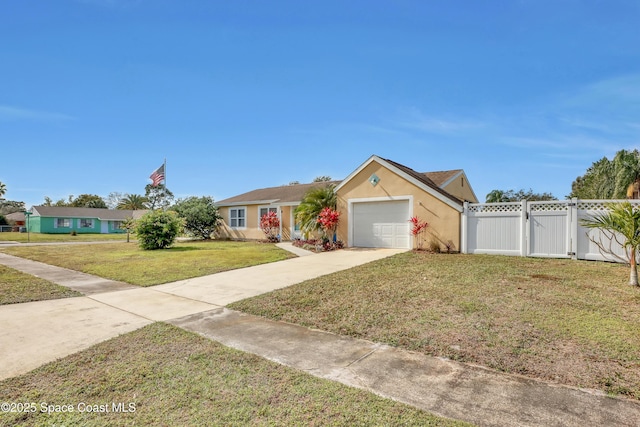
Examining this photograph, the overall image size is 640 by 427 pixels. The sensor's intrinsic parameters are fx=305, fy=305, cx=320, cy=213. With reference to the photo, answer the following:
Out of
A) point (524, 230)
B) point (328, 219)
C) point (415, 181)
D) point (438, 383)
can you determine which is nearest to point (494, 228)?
point (524, 230)

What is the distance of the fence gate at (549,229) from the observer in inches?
403

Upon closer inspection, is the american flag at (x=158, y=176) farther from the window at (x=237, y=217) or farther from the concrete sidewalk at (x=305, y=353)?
the concrete sidewalk at (x=305, y=353)

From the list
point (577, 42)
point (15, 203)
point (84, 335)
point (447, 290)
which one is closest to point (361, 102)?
point (577, 42)

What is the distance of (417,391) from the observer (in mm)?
2922

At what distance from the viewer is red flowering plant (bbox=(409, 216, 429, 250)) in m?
13.0

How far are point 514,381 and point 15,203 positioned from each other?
366 feet

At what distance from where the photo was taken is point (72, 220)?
4644 centimetres

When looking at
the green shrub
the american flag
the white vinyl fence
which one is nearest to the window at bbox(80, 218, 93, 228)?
the american flag

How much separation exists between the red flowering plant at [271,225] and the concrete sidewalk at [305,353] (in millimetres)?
12376

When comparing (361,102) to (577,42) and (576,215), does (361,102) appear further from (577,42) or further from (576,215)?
(576,215)

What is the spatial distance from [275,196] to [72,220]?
41802 mm

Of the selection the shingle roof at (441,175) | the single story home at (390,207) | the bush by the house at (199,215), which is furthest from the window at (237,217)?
the shingle roof at (441,175)

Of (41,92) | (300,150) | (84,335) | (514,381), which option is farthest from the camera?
(300,150)

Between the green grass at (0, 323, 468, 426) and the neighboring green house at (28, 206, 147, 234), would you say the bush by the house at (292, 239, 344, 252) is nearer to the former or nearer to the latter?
the green grass at (0, 323, 468, 426)
